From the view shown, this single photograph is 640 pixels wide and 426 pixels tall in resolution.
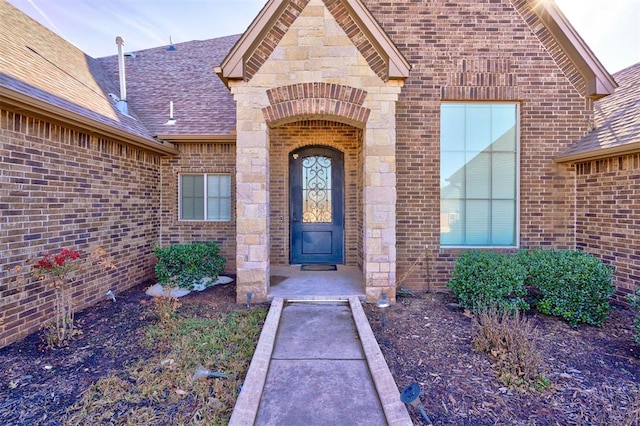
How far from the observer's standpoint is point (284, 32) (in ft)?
17.7

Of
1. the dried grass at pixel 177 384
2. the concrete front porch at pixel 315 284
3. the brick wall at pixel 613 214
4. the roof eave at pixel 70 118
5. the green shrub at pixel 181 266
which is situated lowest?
the dried grass at pixel 177 384

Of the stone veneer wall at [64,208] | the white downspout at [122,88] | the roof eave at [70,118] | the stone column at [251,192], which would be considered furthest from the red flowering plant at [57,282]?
the white downspout at [122,88]

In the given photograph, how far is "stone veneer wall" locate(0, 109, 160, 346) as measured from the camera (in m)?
4.20

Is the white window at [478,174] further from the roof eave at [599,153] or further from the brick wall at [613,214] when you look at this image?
the brick wall at [613,214]

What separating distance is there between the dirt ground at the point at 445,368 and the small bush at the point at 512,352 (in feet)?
0.34

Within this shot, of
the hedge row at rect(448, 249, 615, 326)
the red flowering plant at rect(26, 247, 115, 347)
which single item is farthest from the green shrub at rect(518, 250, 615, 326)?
the red flowering plant at rect(26, 247, 115, 347)

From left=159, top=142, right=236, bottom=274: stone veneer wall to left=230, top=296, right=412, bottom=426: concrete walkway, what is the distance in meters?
3.52

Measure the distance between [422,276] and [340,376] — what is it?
360 cm

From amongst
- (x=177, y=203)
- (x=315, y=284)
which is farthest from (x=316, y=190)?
(x=177, y=203)

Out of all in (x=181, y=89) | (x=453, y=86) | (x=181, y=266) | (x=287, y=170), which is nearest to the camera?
(x=181, y=266)

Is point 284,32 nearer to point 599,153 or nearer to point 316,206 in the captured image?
point 316,206

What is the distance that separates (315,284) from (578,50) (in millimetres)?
6524

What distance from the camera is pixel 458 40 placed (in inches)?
254

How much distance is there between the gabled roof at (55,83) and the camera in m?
4.43
